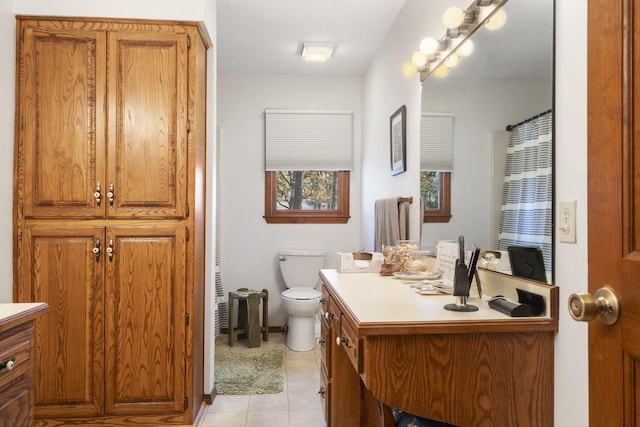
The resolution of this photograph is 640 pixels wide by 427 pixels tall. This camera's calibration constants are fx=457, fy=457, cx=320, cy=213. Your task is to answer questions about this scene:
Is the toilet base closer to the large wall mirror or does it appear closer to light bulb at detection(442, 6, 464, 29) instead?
the large wall mirror

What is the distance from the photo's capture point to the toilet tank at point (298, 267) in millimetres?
4219

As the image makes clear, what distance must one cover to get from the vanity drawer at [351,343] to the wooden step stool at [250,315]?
2354 mm

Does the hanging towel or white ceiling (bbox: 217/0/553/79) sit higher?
white ceiling (bbox: 217/0/553/79)

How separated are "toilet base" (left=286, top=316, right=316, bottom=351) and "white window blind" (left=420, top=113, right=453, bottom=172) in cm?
194

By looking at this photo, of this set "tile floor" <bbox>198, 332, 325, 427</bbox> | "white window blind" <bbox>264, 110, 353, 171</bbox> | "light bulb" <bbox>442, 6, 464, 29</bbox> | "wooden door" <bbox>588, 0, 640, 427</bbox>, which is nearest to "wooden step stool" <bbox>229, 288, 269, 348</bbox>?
"tile floor" <bbox>198, 332, 325, 427</bbox>

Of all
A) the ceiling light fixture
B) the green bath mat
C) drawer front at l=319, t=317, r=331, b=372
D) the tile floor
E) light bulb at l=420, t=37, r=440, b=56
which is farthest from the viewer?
the ceiling light fixture

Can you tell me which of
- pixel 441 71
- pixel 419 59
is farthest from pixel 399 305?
pixel 419 59

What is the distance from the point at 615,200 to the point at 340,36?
3.06 metres

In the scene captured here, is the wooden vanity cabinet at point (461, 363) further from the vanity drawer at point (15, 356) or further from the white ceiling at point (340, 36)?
the vanity drawer at point (15, 356)

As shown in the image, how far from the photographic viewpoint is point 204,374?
107 inches

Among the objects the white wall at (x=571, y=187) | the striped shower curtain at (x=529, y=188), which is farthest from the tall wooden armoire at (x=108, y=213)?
the white wall at (x=571, y=187)

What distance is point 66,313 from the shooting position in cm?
235

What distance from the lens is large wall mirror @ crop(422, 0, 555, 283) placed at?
144cm

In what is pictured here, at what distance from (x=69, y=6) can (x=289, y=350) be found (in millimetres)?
2883
